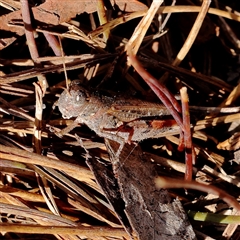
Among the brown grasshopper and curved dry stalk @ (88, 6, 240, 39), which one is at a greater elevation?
curved dry stalk @ (88, 6, 240, 39)

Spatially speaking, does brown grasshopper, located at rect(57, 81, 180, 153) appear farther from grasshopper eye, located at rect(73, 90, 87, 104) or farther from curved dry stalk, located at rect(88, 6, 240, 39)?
curved dry stalk, located at rect(88, 6, 240, 39)

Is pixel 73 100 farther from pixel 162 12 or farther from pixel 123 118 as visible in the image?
pixel 162 12

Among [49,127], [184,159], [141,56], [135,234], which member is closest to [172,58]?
[141,56]

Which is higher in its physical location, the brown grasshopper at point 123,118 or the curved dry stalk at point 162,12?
the curved dry stalk at point 162,12

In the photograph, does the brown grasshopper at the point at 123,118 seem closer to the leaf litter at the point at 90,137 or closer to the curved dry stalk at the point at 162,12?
the leaf litter at the point at 90,137

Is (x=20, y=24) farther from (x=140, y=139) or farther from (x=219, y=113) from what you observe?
(x=219, y=113)

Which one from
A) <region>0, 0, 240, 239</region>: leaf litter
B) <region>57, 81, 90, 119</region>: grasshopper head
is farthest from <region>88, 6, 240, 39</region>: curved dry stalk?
<region>57, 81, 90, 119</region>: grasshopper head

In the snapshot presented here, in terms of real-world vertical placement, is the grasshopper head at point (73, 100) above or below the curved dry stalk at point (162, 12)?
below

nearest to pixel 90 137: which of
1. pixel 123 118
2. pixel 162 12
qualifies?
pixel 123 118

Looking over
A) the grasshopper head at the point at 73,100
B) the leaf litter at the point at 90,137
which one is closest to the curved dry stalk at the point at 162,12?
A: the leaf litter at the point at 90,137

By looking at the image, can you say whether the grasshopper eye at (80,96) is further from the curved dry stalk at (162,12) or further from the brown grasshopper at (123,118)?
the curved dry stalk at (162,12)
